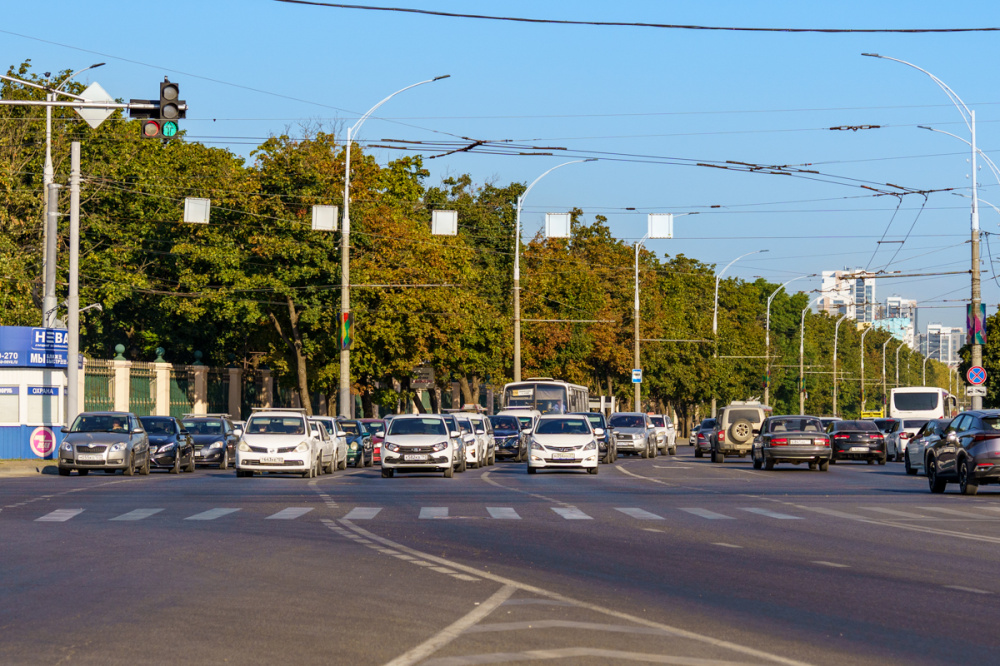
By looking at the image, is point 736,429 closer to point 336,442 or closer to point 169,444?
point 336,442

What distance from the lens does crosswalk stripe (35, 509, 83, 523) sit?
19312 mm

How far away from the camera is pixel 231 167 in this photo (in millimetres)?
64188

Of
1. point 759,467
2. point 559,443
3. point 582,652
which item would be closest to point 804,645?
point 582,652

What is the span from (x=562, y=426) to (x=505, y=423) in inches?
531

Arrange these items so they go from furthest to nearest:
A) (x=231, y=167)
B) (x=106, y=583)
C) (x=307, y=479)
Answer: (x=231, y=167) → (x=307, y=479) → (x=106, y=583)

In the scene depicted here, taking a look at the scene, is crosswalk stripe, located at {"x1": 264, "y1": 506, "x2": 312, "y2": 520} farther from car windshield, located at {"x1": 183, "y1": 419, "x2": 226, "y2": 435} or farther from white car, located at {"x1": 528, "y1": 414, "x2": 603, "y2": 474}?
car windshield, located at {"x1": 183, "y1": 419, "x2": 226, "y2": 435}

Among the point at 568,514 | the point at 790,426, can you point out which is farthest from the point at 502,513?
the point at 790,426

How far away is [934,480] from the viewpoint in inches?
1139

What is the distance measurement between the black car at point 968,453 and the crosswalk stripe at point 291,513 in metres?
12.3

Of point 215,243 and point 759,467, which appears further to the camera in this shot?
point 215,243

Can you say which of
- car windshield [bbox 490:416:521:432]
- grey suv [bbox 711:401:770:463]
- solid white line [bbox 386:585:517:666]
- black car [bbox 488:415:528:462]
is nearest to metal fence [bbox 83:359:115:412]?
black car [bbox 488:415:528:462]

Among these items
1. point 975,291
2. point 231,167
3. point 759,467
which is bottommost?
point 759,467

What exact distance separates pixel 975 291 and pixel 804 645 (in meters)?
35.1

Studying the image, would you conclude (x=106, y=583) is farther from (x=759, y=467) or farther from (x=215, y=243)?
(x=215, y=243)
